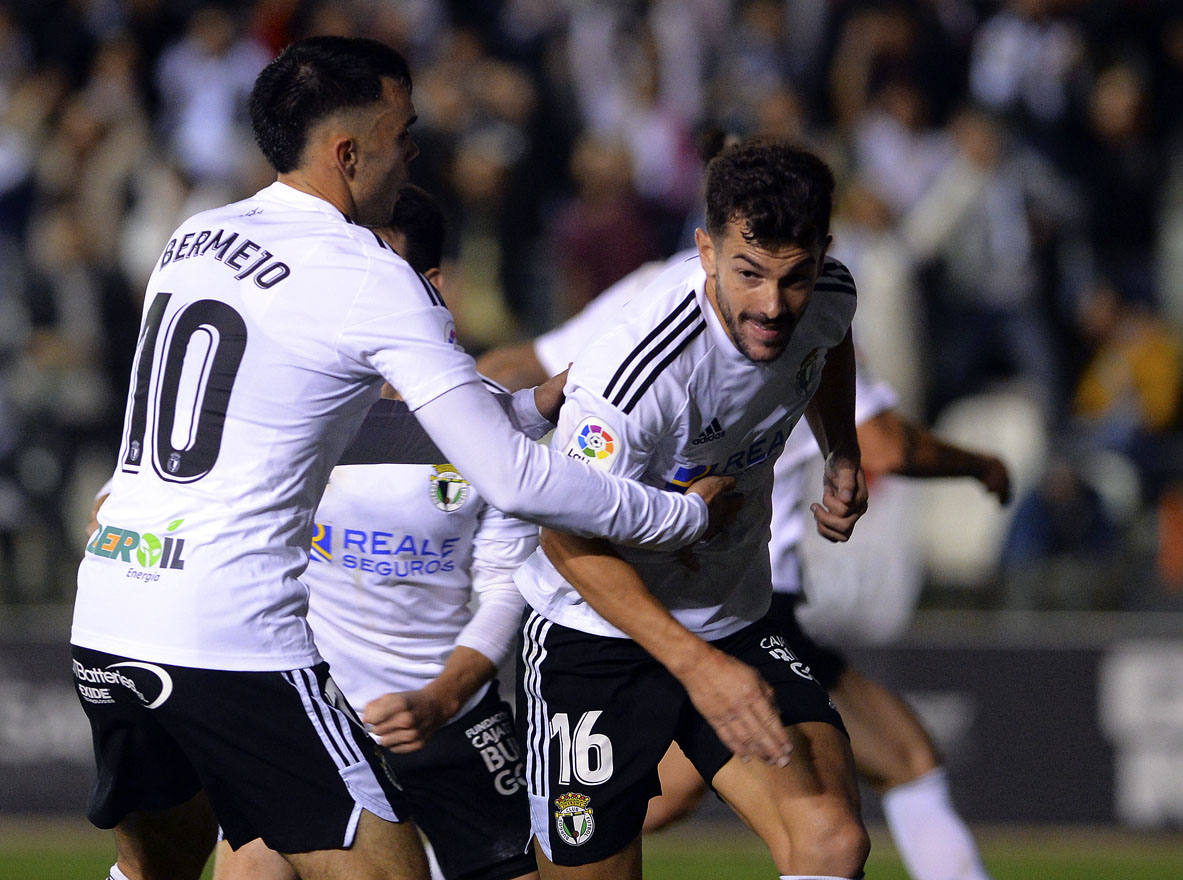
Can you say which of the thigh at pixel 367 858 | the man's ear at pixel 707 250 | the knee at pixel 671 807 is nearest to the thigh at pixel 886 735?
the knee at pixel 671 807

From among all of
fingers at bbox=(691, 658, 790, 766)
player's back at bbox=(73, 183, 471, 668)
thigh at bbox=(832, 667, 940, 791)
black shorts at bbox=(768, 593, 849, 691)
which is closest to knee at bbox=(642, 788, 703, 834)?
black shorts at bbox=(768, 593, 849, 691)

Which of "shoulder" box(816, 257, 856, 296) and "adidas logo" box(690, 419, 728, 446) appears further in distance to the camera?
"shoulder" box(816, 257, 856, 296)

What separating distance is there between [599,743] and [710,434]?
0.82m

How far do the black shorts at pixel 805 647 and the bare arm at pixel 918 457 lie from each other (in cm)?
53

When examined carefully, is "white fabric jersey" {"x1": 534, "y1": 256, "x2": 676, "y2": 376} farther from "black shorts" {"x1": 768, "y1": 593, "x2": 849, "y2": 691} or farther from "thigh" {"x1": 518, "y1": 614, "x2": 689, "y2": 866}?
"thigh" {"x1": 518, "y1": 614, "x2": 689, "y2": 866}

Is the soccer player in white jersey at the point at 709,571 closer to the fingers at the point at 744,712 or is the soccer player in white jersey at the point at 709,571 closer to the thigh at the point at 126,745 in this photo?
the fingers at the point at 744,712

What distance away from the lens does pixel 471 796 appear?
430 cm

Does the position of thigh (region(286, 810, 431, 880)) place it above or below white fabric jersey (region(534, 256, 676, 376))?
below

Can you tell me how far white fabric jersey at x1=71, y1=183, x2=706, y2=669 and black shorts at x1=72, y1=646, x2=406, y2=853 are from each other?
4cm

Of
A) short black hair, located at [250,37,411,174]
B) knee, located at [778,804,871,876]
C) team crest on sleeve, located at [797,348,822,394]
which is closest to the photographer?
short black hair, located at [250,37,411,174]

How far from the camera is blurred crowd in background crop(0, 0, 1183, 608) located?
906cm

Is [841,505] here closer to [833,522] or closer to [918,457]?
[833,522]

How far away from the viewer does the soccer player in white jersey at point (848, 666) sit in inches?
206

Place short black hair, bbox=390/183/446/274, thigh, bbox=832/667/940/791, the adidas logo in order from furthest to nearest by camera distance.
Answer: thigh, bbox=832/667/940/791, short black hair, bbox=390/183/446/274, the adidas logo
